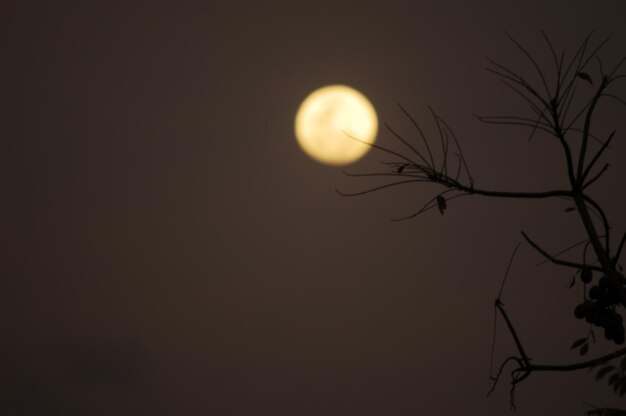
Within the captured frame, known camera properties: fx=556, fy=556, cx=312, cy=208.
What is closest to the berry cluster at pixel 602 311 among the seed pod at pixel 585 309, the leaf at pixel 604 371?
the seed pod at pixel 585 309

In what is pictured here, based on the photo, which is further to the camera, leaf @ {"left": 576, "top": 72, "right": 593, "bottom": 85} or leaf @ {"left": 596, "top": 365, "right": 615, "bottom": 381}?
leaf @ {"left": 596, "top": 365, "right": 615, "bottom": 381}

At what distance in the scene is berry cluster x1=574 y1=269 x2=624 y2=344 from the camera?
2857 millimetres

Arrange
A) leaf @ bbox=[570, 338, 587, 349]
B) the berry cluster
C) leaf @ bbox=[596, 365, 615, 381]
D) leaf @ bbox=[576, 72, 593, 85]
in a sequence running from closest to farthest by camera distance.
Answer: leaf @ bbox=[576, 72, 593, 85], the berry cluster, leaf @ bbox=[570, 338, 587, 349], leaf @ bbox=[596, 365, 615, 381]

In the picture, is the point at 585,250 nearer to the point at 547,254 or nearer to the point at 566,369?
the point at 547,254

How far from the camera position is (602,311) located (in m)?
2.90

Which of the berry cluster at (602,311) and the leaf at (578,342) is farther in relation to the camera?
the leaf at (578,342)

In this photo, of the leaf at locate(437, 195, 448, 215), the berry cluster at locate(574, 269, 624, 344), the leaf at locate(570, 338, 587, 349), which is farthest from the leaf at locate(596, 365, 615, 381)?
the leaf at locate(437, 195, 448, 215)

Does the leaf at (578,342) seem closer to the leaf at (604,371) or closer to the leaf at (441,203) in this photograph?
the leaf at (441,203)

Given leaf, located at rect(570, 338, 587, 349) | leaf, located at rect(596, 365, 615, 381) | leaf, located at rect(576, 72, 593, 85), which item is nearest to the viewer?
leaf, located at rect(576, 72, 593, 85)

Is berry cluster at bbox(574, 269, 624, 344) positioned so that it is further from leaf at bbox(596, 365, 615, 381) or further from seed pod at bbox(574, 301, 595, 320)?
leaf at bbox(596, 365, 615, 381)

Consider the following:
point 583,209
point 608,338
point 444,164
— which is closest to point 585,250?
point 608,338

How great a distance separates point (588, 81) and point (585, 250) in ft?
2.75

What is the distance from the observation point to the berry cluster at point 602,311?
2857 millimetres

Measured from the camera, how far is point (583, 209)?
2.20 m
